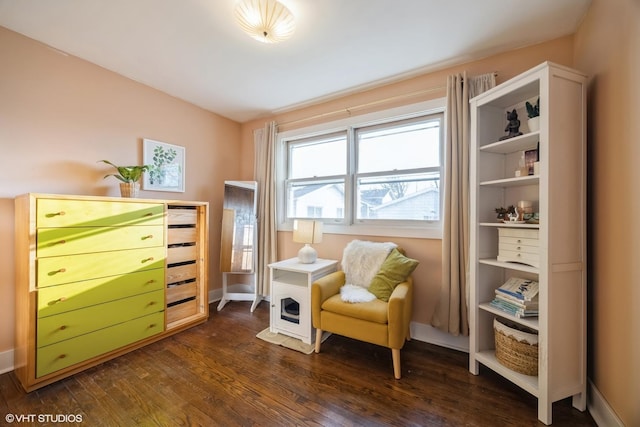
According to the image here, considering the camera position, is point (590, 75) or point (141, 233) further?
point (141, 233)

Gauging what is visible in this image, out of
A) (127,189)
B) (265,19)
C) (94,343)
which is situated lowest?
(94,343)

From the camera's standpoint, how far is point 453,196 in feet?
6.93

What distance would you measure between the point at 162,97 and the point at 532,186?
3.68 metres

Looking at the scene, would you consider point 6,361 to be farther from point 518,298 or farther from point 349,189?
point 518,298

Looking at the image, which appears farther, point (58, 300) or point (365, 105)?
point (365, 105)

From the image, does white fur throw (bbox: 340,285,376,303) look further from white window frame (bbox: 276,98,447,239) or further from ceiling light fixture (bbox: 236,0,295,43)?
ceiling light fixture (bbox: 236,0,295,43)

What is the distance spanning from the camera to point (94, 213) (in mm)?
1896

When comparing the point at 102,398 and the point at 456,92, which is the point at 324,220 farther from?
the point at 102,398

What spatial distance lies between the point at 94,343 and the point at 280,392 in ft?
4.91

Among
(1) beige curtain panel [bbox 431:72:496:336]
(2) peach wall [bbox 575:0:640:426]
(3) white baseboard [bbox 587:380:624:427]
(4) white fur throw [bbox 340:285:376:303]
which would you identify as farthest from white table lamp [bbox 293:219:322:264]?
(3) white baseboard [bbox 587:380:624:427]

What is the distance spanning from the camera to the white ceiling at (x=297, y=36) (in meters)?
1.62

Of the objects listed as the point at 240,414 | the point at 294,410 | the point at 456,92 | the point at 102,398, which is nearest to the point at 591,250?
the point at 456,92

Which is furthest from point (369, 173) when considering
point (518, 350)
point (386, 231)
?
point (518, 350)
